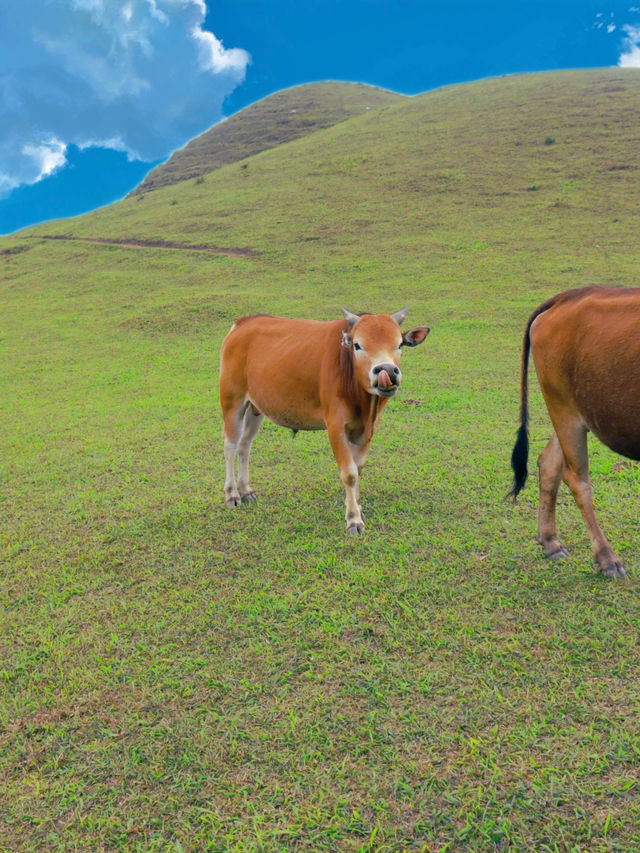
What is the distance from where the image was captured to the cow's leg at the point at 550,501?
4.88 m

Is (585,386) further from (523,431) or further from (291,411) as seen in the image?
(291,411)

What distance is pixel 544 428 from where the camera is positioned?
8969 millimetres

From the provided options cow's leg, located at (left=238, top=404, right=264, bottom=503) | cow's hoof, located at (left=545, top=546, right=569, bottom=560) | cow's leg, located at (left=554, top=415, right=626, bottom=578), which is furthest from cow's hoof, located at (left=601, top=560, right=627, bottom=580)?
cow's leg, located at (left=238, top=404, right=264, bottom=503)

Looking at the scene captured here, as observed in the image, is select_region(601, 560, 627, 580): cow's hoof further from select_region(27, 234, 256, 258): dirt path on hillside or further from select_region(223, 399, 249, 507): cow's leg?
select_region(27, 234, 256, 258): dirt path on hillside

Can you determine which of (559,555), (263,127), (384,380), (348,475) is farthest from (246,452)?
(263,127)

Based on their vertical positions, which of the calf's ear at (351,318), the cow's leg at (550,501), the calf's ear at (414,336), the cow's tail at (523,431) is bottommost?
the cow's leg at (550,501)

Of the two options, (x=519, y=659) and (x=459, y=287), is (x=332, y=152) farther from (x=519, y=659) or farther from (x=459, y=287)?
(x=519, y=659)

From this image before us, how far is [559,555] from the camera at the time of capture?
4.84 m

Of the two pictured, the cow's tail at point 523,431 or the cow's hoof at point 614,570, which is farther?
the cow's tail at point 523,431

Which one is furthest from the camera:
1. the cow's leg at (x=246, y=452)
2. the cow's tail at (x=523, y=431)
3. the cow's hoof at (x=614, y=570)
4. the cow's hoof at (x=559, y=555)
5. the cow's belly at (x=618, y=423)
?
the cow's leg at (x=246, y=452)

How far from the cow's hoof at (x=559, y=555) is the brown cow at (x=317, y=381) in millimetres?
1657

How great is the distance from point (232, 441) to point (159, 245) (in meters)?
31.6

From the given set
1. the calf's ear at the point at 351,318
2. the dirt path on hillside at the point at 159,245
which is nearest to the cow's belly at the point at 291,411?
the calf's ear at the point at 351,318

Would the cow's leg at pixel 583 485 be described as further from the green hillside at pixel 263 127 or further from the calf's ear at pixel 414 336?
the green hillside at pixel 263 127
